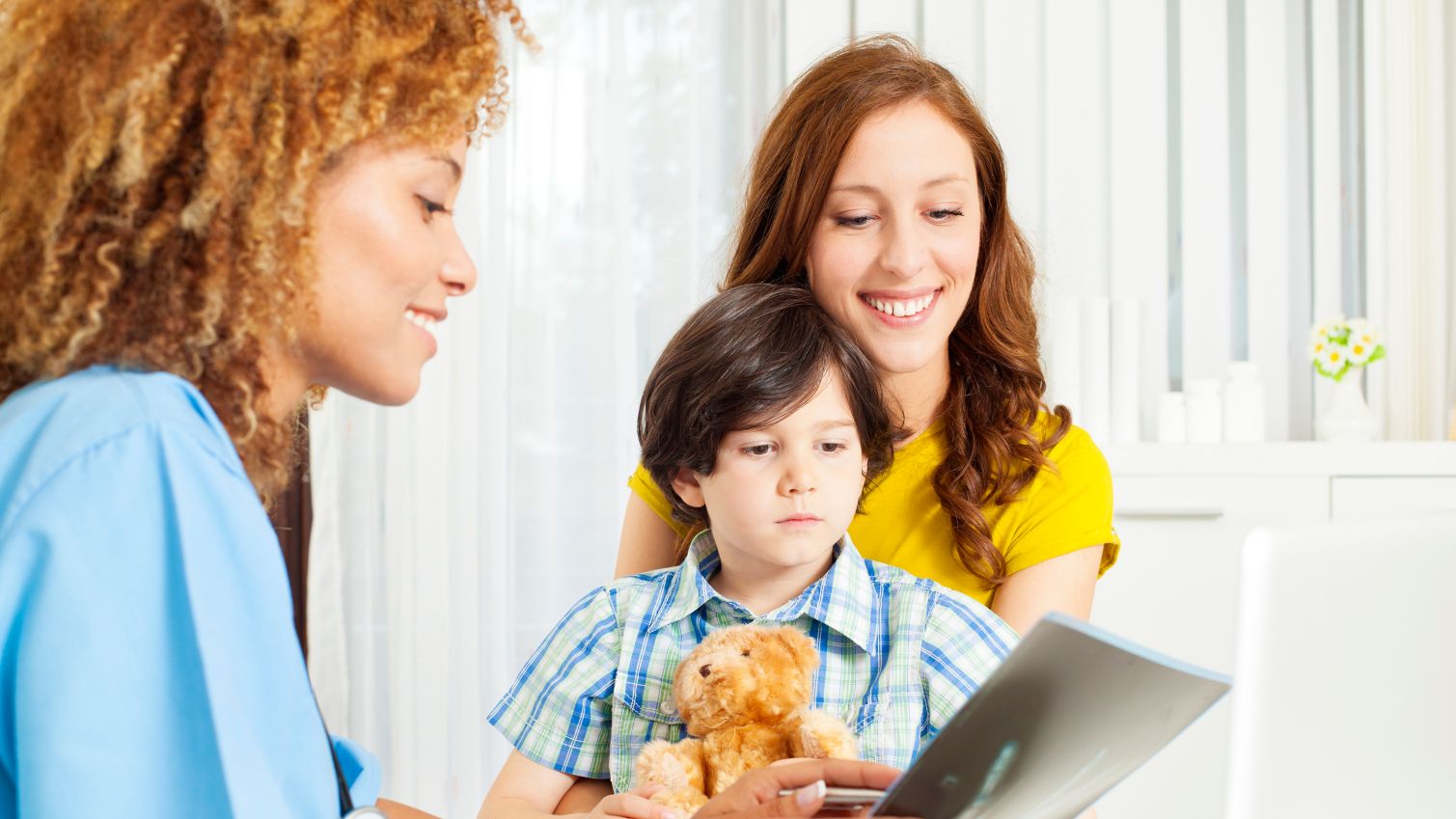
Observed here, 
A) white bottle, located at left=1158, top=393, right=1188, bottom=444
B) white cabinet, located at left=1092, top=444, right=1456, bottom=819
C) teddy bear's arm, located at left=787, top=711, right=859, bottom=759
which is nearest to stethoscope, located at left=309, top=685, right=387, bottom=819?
teddy bear's arm, located at left=787, top=711, right=859, bottom=759

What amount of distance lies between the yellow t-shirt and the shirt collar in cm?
21

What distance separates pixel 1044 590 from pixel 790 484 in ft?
1.27

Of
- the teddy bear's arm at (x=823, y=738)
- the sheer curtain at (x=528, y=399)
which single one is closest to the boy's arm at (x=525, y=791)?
the teddy bear's arm at (x=823, y=738)

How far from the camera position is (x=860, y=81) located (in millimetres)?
1617

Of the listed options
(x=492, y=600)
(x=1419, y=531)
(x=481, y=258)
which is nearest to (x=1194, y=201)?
(x=481, y=258)

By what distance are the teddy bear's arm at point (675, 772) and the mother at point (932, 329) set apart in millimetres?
477

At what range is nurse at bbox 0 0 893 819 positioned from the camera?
695 millimetres

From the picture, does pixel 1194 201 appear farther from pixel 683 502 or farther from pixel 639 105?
pixel 683 502

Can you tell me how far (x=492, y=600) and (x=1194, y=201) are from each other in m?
1.88

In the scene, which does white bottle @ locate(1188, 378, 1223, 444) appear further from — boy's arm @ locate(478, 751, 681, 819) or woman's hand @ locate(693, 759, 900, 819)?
woman's hand @ locate(693, 759, 900, 819)

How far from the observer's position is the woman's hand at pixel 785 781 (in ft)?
3.04

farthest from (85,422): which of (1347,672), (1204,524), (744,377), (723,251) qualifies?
(1204,524)

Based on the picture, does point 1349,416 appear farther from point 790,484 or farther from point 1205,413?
point 790,484

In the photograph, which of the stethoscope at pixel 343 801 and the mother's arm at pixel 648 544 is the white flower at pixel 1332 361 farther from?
the stethoscope at pixel 343 801
